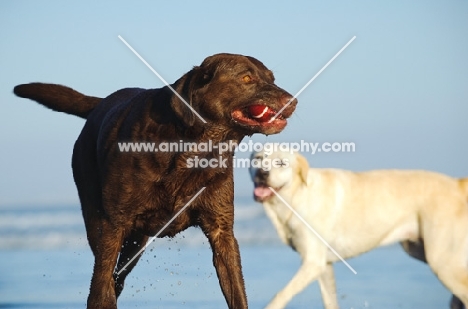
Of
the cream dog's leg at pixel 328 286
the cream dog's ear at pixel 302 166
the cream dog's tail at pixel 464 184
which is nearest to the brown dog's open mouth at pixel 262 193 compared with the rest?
the cream dog's ear at pixel 302 166

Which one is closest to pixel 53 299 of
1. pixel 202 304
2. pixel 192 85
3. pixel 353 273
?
pixel 202 304

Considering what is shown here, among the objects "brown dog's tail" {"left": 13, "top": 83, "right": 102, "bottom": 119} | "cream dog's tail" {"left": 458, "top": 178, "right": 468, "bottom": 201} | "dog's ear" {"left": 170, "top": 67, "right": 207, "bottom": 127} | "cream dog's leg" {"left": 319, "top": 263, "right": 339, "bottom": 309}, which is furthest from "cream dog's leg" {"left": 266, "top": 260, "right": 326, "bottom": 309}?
"dog's ear" {"left": 170, "top": 67, "right": 207, "bottom": 127}

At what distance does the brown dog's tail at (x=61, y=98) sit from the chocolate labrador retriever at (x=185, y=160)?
3.98 feet

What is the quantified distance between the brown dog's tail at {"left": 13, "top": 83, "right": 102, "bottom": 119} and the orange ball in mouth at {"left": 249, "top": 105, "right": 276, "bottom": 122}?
7.23ft

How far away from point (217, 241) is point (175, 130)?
0.80 metres

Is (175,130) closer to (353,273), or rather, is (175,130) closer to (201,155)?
(201,155)

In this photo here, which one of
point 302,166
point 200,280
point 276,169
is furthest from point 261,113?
point 200,280

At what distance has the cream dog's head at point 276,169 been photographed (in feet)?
34.2

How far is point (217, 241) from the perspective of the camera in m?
6.81

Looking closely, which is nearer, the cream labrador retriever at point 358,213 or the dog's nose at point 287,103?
the dog's nose at point 287,103

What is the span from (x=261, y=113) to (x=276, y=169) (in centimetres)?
409

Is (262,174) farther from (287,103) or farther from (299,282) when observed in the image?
(287,103)

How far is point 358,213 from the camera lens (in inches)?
421

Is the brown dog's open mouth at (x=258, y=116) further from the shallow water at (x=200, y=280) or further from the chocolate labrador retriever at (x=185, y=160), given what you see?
the shallow water at (x=200, y=280)
